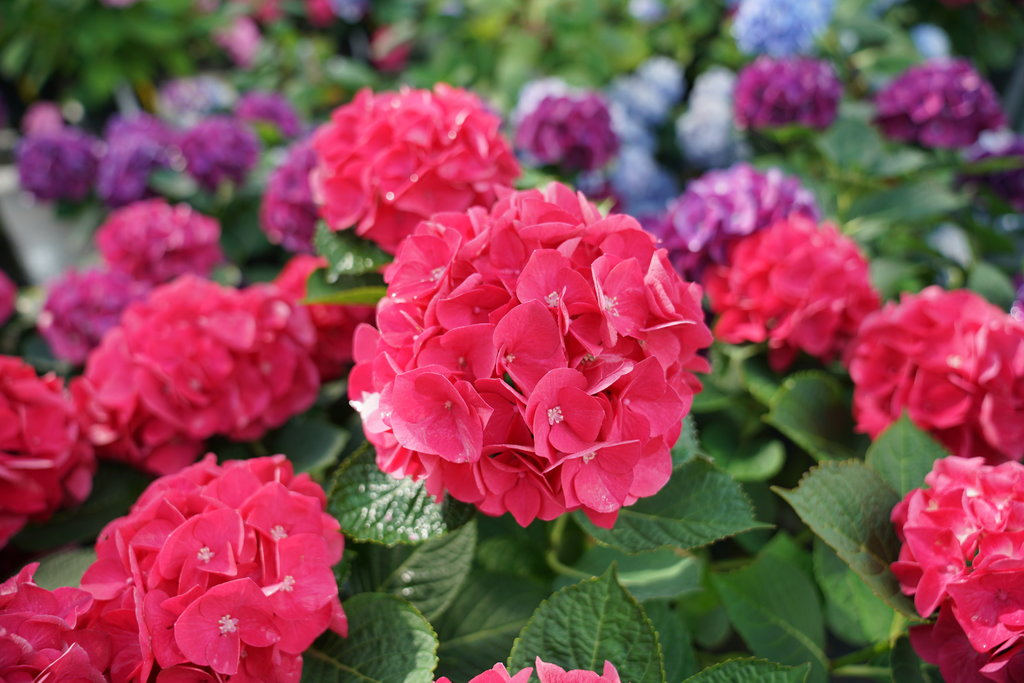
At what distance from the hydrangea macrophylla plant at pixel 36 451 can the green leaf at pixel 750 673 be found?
645 millimetres

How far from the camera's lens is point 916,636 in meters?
0.60

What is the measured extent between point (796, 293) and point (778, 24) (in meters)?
1.11

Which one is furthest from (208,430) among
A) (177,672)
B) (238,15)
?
(238,15)

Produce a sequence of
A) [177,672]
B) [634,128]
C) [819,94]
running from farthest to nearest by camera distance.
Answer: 1. [634,128]
2. [819,94]
3. [177,672]

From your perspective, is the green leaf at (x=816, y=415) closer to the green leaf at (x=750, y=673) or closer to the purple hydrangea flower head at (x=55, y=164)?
the green leaf at (x=750, y=673)

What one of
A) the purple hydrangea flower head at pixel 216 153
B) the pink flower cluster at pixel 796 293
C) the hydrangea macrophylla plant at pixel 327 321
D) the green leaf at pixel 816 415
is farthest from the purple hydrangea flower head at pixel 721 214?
the purple hydrangea flower head at pixel 216 153

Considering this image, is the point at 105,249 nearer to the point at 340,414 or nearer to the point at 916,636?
the point at 340,414

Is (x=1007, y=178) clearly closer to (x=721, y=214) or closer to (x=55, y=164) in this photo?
(x=721, y=214)

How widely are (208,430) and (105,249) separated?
0.73 metres

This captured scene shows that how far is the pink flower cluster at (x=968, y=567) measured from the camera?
0.52 metres

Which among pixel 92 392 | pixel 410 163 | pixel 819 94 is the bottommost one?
pixel 92 392

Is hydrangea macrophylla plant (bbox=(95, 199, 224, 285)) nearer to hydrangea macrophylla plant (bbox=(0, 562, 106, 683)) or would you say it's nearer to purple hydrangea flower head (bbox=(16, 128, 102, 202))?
purple hydrangea flower head (bbox=(16, 128, 102, 202))

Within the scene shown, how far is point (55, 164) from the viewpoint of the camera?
5.78 ft

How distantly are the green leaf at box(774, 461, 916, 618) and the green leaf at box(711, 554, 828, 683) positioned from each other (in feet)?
0.50
